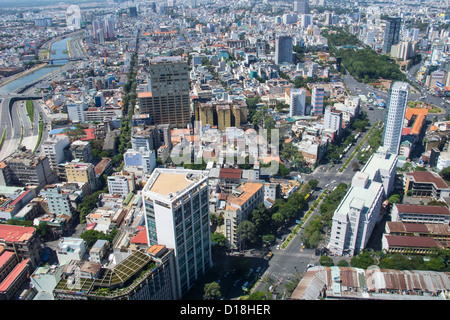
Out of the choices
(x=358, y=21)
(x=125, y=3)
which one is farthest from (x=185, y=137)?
(x=125, y=3)

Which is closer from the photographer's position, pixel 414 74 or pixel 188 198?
pixel 188 198

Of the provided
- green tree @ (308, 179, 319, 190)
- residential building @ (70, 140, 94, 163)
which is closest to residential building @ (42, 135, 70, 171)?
residential building @ (70, 140, 94, 163)

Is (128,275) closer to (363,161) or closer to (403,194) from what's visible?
(403,194)

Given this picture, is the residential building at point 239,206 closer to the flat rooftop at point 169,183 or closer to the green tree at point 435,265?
the flat rooftop at point 169,183

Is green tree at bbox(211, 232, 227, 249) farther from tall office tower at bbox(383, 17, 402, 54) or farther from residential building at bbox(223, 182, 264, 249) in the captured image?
tall office tower at bbox(383, 17, 402, 54)

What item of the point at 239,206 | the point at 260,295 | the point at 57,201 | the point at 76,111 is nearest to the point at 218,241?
the point at 239,206

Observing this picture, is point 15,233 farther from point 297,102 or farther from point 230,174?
point 297,102
